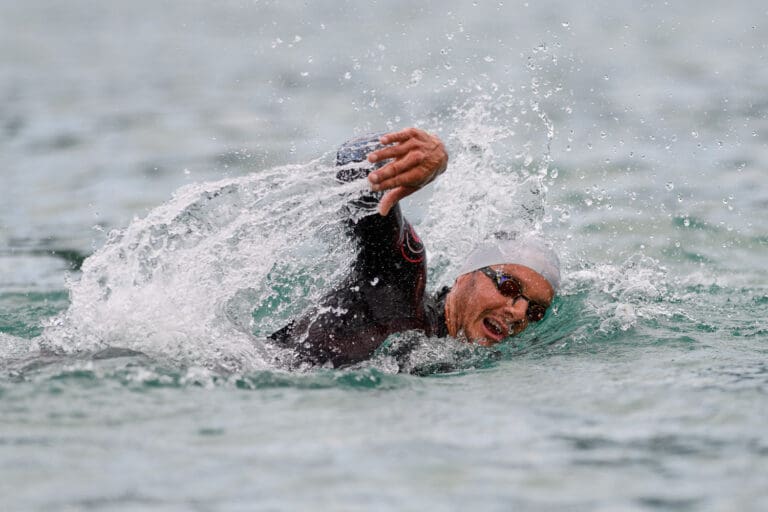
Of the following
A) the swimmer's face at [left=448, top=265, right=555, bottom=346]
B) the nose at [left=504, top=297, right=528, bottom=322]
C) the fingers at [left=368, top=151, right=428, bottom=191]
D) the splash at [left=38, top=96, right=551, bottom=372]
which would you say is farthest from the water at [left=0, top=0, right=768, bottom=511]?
the fingers at [left=368, top=151, right=428, bottom=191]

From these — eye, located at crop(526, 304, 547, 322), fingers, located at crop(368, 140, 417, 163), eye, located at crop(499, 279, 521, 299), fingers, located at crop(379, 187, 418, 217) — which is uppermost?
fingers, located at crop(368, 140, 417, 163)

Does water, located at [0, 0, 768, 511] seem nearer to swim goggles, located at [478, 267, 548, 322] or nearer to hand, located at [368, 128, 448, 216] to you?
swim goggles, located at [478, 267, 548, 322]

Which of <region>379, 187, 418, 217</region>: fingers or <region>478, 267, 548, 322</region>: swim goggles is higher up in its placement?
<region>379, 187, 418, 217</region>: fingers

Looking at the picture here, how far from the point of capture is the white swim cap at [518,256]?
6.00m

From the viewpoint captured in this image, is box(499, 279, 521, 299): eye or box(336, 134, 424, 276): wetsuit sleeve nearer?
box(336, 134, 424, 276): wetsuit sleeve

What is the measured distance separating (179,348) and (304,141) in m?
7.23

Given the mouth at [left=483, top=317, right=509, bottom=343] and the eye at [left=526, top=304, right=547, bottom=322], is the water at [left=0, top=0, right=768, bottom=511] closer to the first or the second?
the mouth at [left=483, top=317, right=509, bottom=343]

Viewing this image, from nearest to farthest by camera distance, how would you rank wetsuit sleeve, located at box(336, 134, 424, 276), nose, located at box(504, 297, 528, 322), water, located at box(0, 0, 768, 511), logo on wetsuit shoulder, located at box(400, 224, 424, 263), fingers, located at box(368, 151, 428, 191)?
water, located at box(0, 0, 768, 511), fingers, located at box(368, 151, 428, 191), wetsuit sleeve, located at box(336, 134, 424, 276), logo on wetsuit shoulder, located at box(400, 224, 424, 263), nose, located at box(504, 297, 528, 322)

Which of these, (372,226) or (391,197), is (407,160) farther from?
(372,226)

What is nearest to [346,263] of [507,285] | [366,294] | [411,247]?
[366,294]

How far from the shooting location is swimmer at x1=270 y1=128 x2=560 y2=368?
4746 mm

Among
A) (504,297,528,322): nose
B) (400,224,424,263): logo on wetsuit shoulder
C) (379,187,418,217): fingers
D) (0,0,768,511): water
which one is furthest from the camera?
(504,297,528,322): nose

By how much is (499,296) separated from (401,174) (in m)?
1.47

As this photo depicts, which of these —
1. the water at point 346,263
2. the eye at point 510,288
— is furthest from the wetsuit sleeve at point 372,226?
the eye at point 510,288
